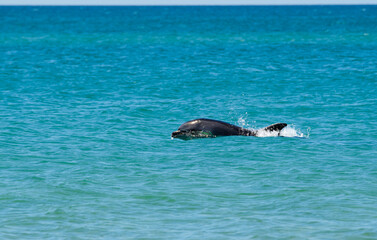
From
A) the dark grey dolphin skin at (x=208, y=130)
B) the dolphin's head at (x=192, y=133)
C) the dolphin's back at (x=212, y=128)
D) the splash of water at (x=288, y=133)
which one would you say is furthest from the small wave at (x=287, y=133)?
the dolphin's head at (x=192, y=133)

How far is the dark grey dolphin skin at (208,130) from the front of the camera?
800 inches

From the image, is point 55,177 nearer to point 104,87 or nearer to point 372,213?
point 372,213

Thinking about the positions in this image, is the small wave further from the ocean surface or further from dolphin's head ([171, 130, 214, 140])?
dolphin's head ([171, 130, 214, 140])

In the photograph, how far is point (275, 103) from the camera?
28312 millimetres

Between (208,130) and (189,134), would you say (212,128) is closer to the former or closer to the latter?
(208,130)

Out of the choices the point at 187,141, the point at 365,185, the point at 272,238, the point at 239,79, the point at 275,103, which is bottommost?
the point at 272,238

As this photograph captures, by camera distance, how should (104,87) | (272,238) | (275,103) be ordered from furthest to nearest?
(104,87) → (275,103) → (272,238)

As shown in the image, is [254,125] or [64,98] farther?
[64,98]

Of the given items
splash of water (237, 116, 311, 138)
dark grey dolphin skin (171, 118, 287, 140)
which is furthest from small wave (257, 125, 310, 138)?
dark grey dolphin skin (171, 118, 287, 140)

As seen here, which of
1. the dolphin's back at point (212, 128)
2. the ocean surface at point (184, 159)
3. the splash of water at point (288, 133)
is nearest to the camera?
the ocean surface at point (184, 159)

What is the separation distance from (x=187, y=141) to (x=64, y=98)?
38.8 ft

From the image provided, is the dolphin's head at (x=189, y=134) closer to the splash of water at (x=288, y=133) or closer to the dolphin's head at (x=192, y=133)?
the dolphin's head at (x=192, y=133)

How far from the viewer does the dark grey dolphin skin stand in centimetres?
2031

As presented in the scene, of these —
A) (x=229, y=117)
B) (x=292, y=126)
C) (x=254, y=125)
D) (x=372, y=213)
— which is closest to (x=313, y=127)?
(x=292, y=126)
